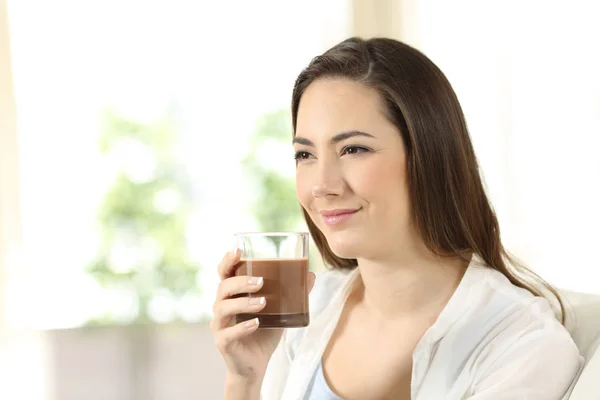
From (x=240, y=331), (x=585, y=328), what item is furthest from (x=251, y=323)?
(x=585, y=328)

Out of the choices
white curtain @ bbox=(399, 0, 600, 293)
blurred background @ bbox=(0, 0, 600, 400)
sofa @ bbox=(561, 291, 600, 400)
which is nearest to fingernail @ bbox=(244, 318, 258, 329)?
sofa @ bbox=(561, 291, 600, 400)

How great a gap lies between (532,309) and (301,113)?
28.8 inches

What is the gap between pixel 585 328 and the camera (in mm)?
1844

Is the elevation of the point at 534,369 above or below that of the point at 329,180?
below

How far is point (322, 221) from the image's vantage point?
194cm

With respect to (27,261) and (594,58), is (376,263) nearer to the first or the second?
(594,58)

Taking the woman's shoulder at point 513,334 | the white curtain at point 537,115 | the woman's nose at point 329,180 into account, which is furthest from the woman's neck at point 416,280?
the white curtain at point 537,115

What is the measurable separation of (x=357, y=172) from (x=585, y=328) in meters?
0.65

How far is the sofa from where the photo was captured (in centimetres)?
157

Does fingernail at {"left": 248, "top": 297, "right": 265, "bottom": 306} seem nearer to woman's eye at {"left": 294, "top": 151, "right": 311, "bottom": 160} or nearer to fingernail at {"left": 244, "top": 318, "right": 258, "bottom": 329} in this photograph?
fingernail at {"left": 244, "top": 318, "right": 258, "bottom": 329}

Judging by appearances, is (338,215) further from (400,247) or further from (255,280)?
(255,280)

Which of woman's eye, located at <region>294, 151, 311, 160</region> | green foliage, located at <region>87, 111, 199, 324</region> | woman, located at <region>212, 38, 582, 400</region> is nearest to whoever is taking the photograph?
woman, located at <region>212, 38, 582, 400</region>

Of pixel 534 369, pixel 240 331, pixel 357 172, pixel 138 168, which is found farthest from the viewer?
pixel 138 168

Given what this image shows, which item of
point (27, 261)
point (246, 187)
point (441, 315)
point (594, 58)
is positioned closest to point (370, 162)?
point (441, 315)
